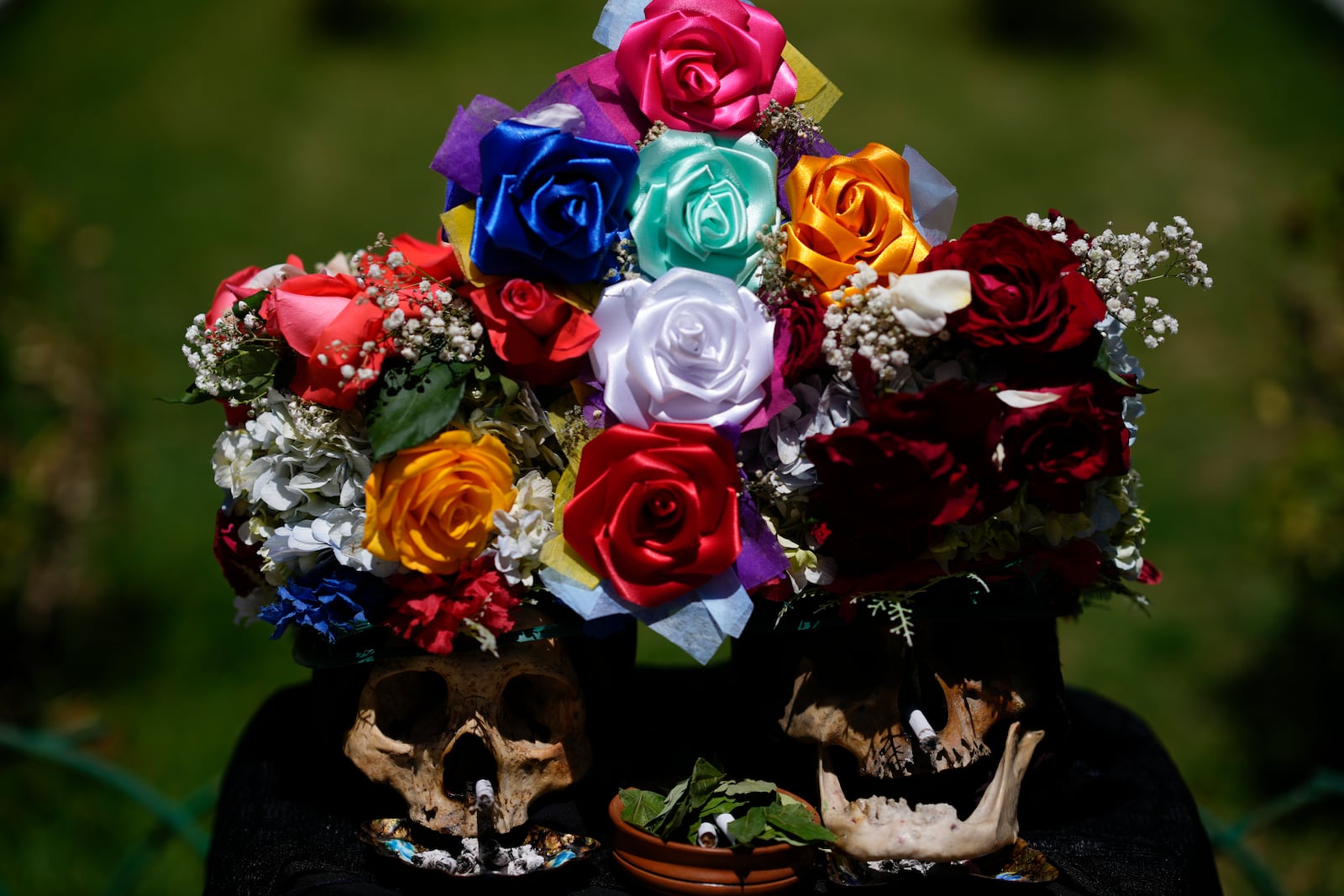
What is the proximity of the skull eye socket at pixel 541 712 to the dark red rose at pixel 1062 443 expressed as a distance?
2.61 feet

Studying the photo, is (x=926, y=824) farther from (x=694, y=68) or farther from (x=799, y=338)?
(x=694, y=68)

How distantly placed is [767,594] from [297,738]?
109cm

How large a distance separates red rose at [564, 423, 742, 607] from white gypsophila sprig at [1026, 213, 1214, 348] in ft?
2.08

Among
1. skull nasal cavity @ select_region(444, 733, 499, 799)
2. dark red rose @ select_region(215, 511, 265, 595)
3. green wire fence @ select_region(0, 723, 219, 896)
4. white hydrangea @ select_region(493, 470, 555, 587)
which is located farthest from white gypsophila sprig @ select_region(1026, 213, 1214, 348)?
green wire fence @ select_region(0, 723, 219, 896)

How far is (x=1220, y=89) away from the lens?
651 centimetres

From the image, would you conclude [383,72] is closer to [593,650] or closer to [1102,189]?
[1102,189]

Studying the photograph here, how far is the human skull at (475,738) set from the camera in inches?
69.9

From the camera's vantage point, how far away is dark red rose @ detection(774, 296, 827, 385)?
1694mm

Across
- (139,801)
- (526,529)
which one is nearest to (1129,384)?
(526,529)

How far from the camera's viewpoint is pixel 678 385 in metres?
1.64

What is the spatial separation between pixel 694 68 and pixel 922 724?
1092 millimetres

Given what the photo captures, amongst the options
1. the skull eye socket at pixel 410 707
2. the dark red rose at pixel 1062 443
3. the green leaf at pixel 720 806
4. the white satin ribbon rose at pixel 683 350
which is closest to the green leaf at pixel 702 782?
the green leaf at pixel 720 806

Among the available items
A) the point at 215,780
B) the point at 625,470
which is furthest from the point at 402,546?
the point at 215,780

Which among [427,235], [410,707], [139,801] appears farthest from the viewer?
[427,235]
